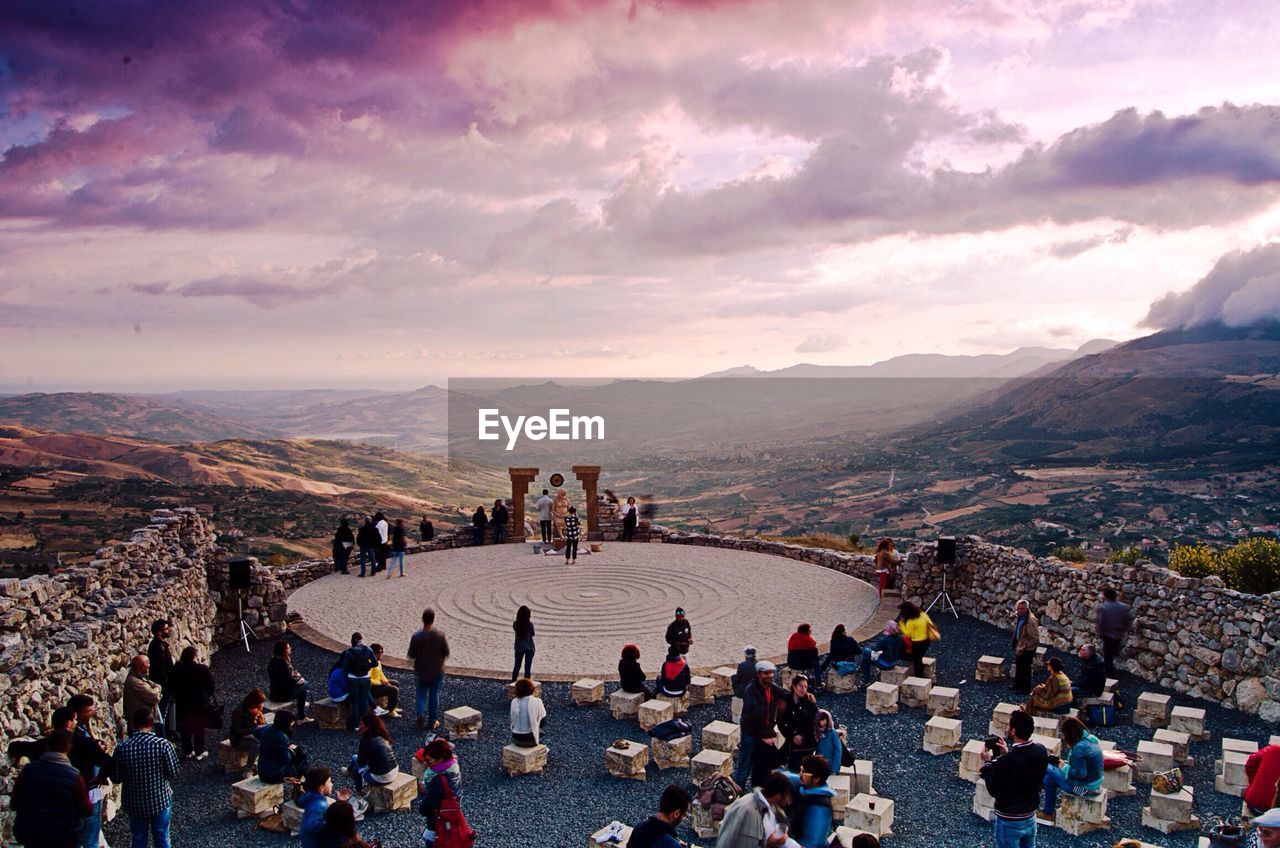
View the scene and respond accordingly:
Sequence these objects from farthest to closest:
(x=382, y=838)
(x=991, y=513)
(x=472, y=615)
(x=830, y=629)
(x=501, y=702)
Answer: (x=991, y=513) < (x=472, y=615) < (x=830, y=629) < (x=501, y=702) < (x=382, y=838)

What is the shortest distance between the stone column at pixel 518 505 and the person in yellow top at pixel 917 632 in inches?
561

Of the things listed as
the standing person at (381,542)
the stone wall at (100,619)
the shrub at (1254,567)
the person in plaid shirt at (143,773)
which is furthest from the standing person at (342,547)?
the shrub at (1254,567)

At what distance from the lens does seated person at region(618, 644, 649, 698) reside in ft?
42.4

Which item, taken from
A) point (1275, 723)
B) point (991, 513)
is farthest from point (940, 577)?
point (991, 513)

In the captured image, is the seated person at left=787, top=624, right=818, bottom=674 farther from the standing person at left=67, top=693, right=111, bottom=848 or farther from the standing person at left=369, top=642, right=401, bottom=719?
the standing person at left=67, top=693, right=111, bottom=848

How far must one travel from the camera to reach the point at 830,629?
56.9ft

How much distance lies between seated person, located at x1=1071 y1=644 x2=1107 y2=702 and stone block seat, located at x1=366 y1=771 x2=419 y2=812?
→ 984cm

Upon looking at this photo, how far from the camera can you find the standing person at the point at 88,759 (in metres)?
8.16

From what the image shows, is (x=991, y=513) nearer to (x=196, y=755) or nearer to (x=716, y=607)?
(x=716, y=607)

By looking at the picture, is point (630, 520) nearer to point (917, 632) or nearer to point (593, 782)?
point (917, 632)

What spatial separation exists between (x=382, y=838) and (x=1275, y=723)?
41.7 ft

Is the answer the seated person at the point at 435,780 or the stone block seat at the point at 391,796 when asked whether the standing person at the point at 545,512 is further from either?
the seated person at the point at 435,780

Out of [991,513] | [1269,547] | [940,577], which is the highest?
[1269,547]

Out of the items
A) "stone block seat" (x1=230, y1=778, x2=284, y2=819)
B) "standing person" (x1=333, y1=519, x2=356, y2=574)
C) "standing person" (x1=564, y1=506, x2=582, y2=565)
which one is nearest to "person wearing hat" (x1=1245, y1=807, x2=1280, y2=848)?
"stone block seat" (x1=230, y1=778, x2=284, y2=819)
